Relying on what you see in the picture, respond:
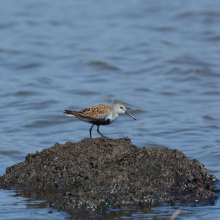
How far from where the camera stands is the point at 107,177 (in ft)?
17.2

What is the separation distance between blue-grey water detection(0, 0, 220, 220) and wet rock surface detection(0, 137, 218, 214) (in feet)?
0.69

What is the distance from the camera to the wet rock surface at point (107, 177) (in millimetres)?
5098

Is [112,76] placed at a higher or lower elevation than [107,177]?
higher

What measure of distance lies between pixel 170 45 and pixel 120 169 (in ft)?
42.8

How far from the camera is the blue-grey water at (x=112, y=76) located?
30.1 ft

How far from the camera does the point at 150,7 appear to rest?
72.9ft

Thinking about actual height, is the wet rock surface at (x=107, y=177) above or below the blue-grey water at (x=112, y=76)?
below

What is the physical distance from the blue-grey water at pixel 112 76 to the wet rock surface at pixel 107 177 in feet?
0.69

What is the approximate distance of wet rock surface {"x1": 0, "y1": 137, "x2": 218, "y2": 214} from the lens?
16.7ft

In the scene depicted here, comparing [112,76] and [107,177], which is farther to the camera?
[112,76]

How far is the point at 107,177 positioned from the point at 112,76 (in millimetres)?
10191

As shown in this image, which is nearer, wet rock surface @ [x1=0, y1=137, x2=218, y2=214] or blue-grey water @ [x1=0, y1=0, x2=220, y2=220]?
wet rock surface @ [x1=0, y1=137, x2=218, y2=214]

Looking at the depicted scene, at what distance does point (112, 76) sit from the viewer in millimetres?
15227

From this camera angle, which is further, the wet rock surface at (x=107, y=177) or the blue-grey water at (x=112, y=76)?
the blue-grey water at (x=112, y=76)
